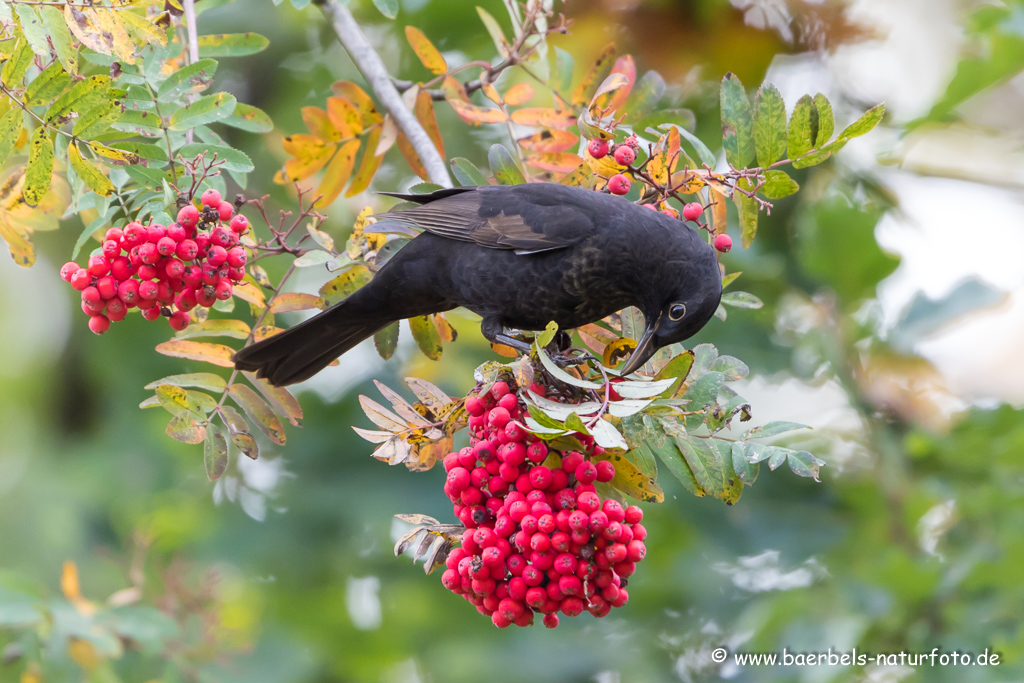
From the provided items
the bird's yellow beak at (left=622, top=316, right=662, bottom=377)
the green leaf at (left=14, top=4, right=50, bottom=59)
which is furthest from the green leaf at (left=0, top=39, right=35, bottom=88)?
the bird's yellow beak at (left=622, top=316, right=662, bottom=377)

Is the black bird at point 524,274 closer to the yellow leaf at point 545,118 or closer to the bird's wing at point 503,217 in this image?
the bird's wing at point 503,217

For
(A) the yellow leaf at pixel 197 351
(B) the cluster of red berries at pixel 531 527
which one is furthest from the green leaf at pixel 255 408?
(B) the cluster of red berries at pixel 531 527

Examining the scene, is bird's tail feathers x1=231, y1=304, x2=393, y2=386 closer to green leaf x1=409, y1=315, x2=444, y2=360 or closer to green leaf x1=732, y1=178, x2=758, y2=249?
green leaf x1=409, y1=315, x2=444, y2=360

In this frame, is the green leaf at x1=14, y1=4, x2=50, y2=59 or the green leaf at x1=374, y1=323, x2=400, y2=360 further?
the green leaf at x1=374, y1=323, x2=400, y2=360

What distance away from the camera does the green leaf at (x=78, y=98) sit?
230 cm

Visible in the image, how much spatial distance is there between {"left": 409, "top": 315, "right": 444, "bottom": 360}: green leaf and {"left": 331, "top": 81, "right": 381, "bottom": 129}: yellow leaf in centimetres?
82

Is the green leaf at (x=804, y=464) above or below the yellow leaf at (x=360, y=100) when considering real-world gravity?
below

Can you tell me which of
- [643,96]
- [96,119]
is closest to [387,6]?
[643,96]

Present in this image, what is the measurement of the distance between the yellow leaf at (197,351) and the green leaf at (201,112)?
27.1 inches

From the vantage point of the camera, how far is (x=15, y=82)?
2.29 metres

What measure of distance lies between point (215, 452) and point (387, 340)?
864mm

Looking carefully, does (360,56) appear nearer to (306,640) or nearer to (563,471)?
(563,471)

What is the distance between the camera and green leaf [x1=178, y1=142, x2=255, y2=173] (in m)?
2.62

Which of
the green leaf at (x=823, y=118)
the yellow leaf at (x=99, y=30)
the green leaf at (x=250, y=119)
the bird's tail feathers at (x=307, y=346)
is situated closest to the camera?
the yellow leaf at (x=99, y=30)
